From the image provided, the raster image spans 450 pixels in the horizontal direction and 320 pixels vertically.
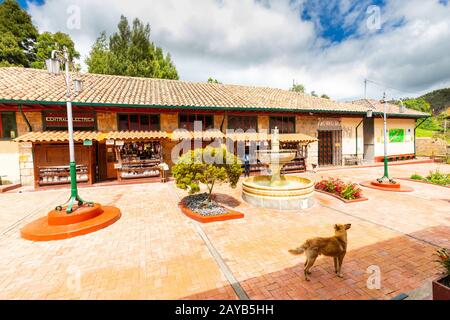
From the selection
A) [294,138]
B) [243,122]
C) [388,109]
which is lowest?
[294,138]

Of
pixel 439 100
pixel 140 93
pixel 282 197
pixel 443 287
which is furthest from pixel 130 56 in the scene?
pixel 439 100

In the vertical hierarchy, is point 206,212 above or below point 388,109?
below

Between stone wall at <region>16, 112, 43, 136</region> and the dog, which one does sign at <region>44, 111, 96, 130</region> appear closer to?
stone wall at <region>16, 112, 43, 136</region>

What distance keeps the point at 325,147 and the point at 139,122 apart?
50.9ft

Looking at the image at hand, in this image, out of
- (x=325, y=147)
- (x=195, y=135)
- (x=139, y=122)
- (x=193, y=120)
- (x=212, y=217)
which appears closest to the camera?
(x=212, y=217)

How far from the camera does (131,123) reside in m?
14.1

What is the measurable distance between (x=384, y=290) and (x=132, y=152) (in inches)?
543

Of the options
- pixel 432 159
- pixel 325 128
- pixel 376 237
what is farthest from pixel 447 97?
pixel 376 237

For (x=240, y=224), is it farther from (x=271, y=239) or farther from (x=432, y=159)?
(x=432, y=159)

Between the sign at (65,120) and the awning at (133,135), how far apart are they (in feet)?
4.73

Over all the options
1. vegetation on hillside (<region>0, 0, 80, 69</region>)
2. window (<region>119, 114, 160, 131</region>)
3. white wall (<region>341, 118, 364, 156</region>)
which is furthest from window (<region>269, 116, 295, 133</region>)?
vegetation on hillside (<region>0, 0, 80, 69</region>)

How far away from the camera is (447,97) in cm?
4666

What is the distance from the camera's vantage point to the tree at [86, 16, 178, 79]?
26.8m

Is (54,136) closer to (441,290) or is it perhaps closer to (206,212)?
(206,212)
